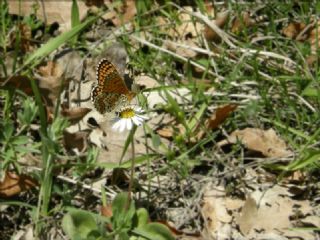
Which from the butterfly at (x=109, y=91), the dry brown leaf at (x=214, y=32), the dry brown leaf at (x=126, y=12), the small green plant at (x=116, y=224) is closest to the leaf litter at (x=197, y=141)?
the dry brown leaf at (x=214, y=32)

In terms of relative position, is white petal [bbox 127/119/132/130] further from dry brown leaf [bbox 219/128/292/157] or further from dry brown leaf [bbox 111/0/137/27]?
dry brown leaf [bbox 111/0/137/27]

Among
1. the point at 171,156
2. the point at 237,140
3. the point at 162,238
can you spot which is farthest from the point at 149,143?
the point at 162,238

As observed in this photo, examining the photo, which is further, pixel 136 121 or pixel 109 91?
pixel 136 121

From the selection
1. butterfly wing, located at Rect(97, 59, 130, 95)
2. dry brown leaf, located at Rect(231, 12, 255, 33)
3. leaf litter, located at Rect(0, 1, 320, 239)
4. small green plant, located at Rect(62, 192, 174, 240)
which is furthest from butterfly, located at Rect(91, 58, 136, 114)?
dry brown leaf, located at Rect(231, 12, 255, 33)

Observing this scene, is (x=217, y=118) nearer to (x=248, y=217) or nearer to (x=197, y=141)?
(x=197, y=141)

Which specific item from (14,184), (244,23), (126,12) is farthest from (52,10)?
(14,184)

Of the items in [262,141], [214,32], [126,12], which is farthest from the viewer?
[126,12]

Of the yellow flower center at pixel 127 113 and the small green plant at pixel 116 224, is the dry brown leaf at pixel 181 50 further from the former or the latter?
the yellow flower center at pixel 127 113
